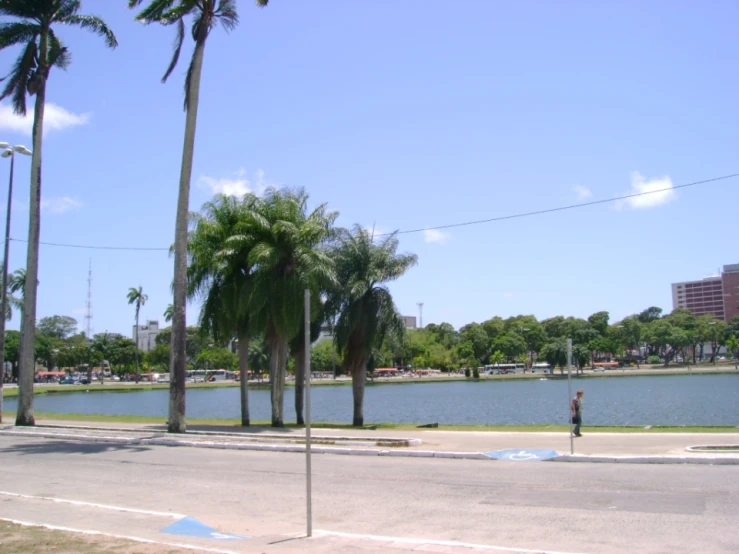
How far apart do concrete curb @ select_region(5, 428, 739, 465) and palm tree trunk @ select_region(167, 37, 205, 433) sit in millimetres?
2435

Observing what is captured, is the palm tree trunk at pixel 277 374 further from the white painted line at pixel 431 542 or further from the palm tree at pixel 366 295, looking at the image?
the white painted line at pixel 431 542

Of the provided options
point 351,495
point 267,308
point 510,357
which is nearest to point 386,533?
point 351,495

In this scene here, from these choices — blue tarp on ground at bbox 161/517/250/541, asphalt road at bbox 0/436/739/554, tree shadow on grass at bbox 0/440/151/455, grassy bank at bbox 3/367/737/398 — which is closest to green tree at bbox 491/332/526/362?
grassy bank at bbox 3/367/737/398

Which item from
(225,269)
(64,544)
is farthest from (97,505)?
(225,269)

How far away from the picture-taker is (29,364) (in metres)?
28.9

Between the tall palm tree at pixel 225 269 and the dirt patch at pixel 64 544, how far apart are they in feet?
65.5

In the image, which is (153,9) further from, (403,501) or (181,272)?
(403,501)

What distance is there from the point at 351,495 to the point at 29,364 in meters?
21.2

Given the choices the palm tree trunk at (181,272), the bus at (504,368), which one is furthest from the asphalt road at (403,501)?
the bus at (504,368)

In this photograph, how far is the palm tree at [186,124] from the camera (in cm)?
2511

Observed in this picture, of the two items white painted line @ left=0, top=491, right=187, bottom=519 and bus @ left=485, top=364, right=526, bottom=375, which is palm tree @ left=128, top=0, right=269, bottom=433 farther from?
bus @ left=485, top=364, right=526, bottom=375

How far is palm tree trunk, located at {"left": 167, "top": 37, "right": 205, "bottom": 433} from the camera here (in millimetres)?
25062

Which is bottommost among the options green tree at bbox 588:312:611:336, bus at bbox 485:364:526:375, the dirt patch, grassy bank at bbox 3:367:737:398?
grassy bank at bbox 3:367:737:398

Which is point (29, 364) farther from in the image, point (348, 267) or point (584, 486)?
point (584, 486)
